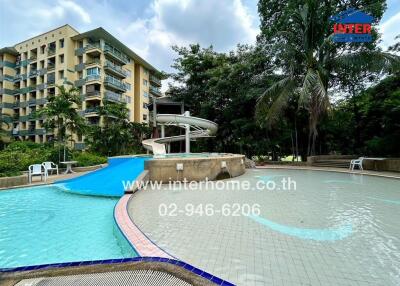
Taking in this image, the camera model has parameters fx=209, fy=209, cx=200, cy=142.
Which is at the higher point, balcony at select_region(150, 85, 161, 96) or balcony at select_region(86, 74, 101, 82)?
balcony at select_region(150, 85, 161, 96)

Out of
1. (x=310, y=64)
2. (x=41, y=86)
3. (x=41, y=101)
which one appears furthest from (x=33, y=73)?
(x=310, y=64)

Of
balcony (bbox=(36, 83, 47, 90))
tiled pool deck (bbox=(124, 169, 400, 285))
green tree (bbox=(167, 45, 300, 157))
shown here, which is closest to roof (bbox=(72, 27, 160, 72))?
balcony (bbox=(36, 83, 47, 90))

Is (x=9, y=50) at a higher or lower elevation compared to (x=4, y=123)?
higher

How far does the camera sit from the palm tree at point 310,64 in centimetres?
1309

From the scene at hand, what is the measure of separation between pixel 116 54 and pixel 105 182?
93.4ft

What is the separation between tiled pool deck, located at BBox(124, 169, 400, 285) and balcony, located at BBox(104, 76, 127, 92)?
28.5 meters

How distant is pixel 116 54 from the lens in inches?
1252

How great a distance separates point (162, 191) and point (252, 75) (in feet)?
51.1

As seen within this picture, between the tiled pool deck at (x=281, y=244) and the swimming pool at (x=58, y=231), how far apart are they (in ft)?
2.10

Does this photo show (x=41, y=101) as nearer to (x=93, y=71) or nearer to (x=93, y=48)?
(x=93, y=71)

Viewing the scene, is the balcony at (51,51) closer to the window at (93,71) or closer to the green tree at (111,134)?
the window at (93,71)

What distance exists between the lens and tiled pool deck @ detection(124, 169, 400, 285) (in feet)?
8.28

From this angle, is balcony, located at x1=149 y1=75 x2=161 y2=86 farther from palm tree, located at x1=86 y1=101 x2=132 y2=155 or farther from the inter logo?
the inter logo

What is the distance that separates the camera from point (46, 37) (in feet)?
109
